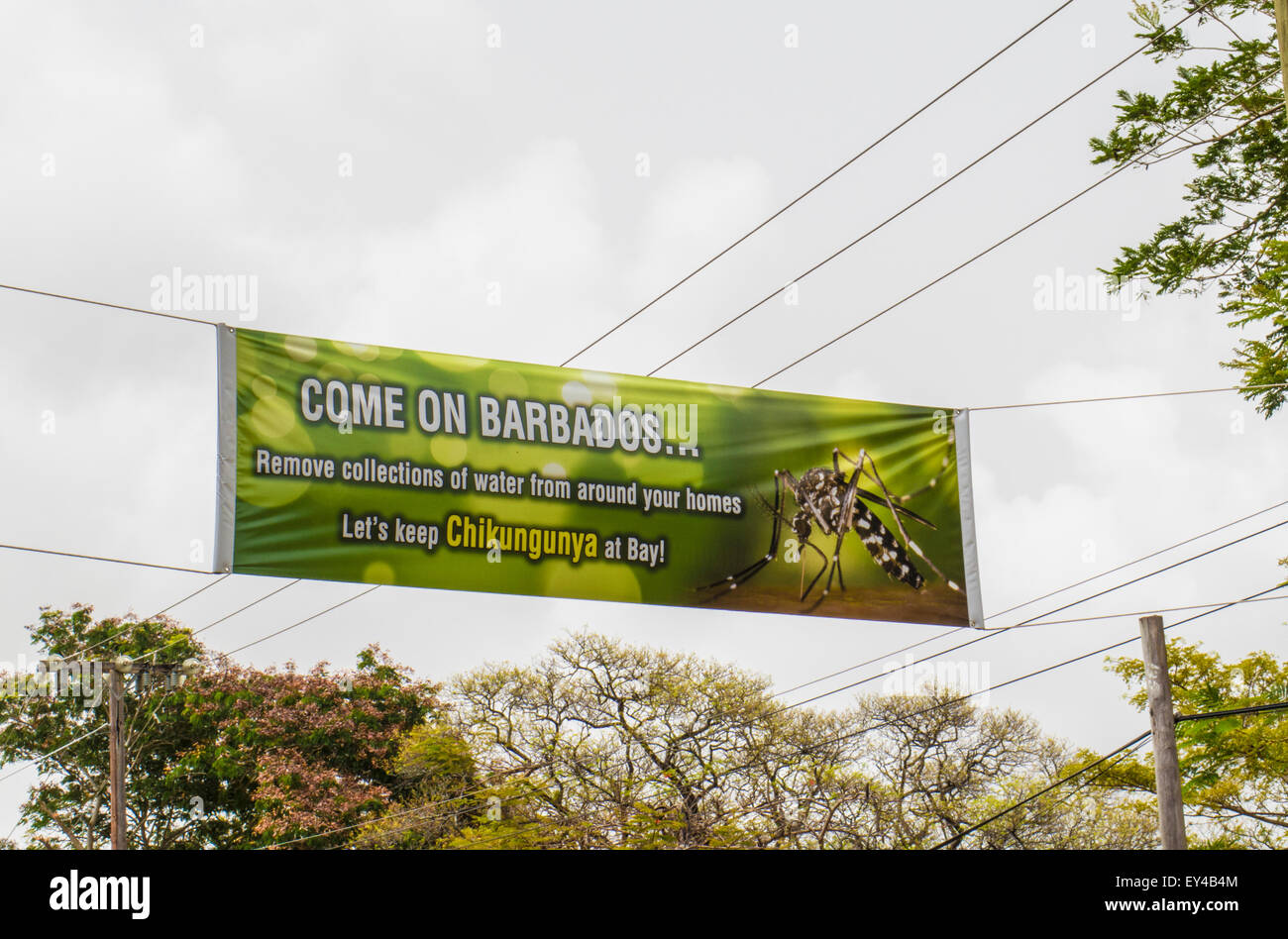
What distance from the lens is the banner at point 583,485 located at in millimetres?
7949

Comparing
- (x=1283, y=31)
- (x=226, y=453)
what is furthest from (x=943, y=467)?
(x=226, y=453)

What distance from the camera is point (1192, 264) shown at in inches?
508

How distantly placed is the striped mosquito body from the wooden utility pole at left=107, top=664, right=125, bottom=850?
15252mm

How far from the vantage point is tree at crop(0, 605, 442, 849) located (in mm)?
28766

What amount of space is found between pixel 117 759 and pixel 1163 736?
663 inches

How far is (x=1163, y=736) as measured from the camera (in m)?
10.8

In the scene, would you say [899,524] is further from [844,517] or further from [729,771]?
[729,771]

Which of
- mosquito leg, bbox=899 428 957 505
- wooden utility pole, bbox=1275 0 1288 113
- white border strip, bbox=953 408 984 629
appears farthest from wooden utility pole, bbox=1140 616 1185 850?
wooden utility pole, bbox=1275 0 1288 113

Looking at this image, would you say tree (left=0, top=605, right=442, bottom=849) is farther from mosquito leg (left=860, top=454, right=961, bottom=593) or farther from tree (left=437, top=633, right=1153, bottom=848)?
mosquito leg (left=860, top=454, right=961, bottom=593)

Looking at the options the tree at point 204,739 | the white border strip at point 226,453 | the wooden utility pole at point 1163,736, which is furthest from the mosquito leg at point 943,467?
the tree at point 204,739

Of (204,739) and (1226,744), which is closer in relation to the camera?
(1226,744)

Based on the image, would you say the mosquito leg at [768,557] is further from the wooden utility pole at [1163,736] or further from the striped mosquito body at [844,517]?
the wooden utility pole at [1163,736]

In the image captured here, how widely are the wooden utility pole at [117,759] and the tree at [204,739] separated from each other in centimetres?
Answer: 710
